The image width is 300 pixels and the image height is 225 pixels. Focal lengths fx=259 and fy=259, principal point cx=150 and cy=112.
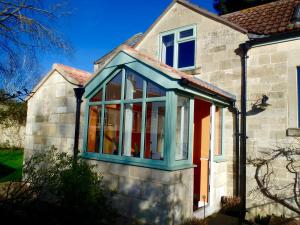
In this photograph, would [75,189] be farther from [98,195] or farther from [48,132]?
[48,132]

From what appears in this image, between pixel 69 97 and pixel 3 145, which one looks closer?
pixel 69 97

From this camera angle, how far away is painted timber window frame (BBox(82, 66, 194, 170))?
5.43m

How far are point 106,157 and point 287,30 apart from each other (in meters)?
5.78

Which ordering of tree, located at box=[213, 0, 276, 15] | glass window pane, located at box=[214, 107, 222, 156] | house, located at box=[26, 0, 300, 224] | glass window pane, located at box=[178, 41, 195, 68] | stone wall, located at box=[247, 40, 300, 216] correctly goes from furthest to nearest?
tree, located at box=[213, 0, 276, 15] → glass window pane, located at box=[178, 41, 195, 68] → glass window pane, located at box=[214, 107, 222, 156] → stone wall, located at box=[247, 40, 300, 216] → house, located at box=[26, 0, 300, 224]

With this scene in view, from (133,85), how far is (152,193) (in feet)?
8.33

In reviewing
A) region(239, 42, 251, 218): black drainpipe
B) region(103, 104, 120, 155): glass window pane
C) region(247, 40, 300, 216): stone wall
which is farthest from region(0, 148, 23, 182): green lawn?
region(247, 40, 300, 216): stone wall

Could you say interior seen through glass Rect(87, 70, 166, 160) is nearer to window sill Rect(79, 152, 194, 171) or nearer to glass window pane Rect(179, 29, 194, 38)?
window sill Rect(79, 152, 194, 171)

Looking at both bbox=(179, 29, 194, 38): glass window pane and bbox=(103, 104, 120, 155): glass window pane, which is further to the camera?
bbox=(179, 29, 194, 38): glass window pane

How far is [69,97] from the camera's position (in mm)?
7578

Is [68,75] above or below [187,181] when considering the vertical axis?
above

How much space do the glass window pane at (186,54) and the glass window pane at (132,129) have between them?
3.61 metres

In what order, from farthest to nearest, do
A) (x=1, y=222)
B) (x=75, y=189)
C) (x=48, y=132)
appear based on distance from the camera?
1. (x=48, y=132)
2. (x=75, y=189)
3. (x=1, y=222)

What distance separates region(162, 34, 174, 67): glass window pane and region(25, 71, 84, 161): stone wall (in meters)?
3.72

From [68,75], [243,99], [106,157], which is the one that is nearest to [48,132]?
[68,75]
